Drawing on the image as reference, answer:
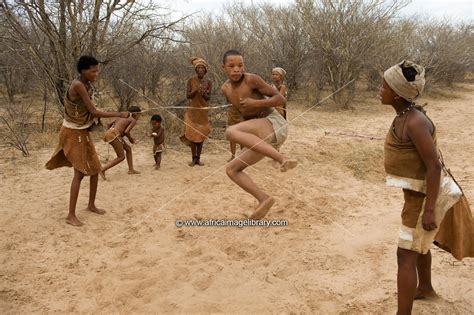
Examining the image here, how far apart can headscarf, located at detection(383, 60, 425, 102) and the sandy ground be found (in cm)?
156

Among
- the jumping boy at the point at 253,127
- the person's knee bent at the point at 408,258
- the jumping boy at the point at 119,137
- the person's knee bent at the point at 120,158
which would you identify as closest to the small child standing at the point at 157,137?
the jumping boy at the point at 119,137

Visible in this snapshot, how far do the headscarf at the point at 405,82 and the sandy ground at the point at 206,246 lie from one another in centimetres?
156

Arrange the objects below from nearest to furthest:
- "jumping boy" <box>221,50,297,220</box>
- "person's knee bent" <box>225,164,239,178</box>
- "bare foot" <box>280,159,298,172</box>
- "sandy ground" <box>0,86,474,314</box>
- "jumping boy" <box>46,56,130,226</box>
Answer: "sandy ground" <box>0,86,474,314</box>
"bare foot" <box>280,159,298,172</box>
"jumping boy" <box>221,50,297,220</box>
"person's knee bent" <box>225,164,239,178</box>
"jumping boy" <box>46,56,130,226</box>

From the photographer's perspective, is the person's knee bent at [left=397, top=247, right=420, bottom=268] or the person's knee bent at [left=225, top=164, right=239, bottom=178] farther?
the person's knee bent at [left=225, top=164, right=239, bottom=178]

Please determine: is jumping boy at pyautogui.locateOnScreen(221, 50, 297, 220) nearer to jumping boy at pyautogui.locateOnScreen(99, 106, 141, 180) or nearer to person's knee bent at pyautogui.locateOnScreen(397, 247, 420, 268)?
person's knee bent at pyautogui.locateOnScreen(397, 247, 420, 268)

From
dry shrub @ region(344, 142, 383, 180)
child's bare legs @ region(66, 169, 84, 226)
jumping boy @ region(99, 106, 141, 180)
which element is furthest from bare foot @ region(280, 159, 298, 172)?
dry shrub @ region(344, 142, 383, 180)

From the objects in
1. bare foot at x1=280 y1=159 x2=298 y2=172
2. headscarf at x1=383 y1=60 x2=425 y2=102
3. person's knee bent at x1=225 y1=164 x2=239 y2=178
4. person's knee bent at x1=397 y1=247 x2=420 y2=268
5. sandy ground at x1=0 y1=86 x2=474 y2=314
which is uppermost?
headscarf at x1=383 y1=60 x2=425 y2=102

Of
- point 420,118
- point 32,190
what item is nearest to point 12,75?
point 32,190

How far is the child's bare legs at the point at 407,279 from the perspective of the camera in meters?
2.62

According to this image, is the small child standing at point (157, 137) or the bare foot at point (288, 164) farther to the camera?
the small child standing at point (157, 137)

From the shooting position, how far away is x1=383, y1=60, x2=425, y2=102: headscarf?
98.2 inches

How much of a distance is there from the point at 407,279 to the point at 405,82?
120 cm

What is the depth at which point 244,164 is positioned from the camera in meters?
3.62

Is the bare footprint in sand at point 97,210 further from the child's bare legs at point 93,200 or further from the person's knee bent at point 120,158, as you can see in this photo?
the person's knee bent at point 120,158
